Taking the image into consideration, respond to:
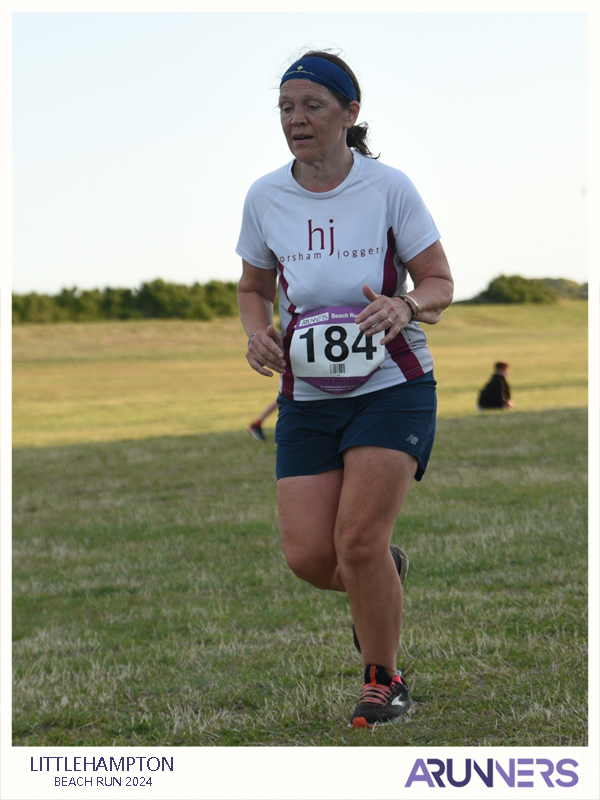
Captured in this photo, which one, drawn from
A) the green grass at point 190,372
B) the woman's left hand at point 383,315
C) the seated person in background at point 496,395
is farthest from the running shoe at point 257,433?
the woman's left hand at point 383,315

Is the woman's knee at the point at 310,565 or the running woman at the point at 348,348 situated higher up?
the running woman at the point at 348,348

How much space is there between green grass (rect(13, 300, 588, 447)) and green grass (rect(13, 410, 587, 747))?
9.00 m

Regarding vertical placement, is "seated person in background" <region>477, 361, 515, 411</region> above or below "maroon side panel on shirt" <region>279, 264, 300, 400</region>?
below

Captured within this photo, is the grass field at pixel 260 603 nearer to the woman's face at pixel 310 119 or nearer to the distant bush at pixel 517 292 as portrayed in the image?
the woman's face at pixel 310 119

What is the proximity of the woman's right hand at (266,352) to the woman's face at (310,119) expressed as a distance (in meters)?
0.70

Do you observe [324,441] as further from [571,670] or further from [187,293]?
[187,293]

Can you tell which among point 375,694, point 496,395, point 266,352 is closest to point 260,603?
point 375,694

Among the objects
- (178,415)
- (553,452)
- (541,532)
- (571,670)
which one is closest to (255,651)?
(571,670)

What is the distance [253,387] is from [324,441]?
102ft

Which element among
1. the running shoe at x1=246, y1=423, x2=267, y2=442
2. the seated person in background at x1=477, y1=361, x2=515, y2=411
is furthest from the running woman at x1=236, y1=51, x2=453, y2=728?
the seated person in background at x1=477, y1=361, x2=515, y2=411

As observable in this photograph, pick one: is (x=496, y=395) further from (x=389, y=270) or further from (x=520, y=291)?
(x=520, y=291)

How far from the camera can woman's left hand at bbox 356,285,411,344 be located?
139 inches

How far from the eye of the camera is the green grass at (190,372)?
22.3 meters

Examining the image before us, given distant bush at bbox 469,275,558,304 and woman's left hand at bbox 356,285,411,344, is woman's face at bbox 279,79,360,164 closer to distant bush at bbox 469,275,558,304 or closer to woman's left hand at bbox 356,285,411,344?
woman's left hand at bbox 356,285,411,344
